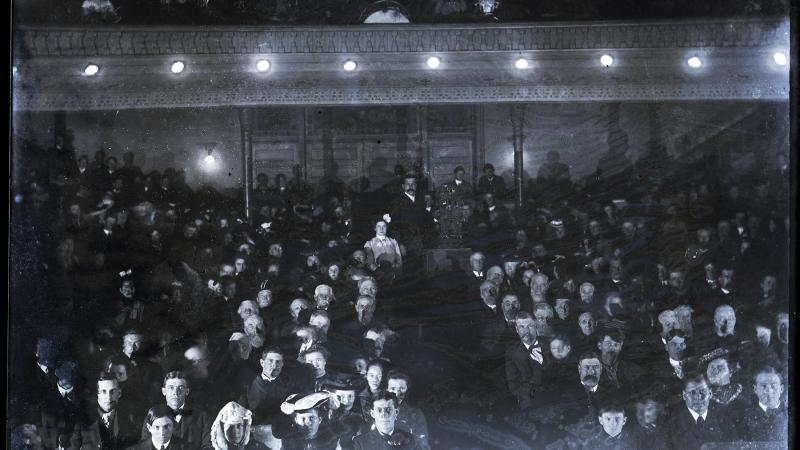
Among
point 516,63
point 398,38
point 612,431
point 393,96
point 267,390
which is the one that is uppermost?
point 398,38

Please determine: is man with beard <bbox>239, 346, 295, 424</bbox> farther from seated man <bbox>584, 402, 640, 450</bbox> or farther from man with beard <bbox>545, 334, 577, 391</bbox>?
seated man <bbox>584, 402, 640, 450</bbox>

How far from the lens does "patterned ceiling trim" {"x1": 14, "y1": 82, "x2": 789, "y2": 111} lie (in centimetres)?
589

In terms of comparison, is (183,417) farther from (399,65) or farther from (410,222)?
(399,65)

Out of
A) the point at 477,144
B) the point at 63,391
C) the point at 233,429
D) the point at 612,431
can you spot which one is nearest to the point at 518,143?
the point at 477,144

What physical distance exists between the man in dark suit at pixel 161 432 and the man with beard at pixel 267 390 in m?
0.38

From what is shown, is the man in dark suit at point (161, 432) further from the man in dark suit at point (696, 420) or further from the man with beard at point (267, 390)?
the man in dark suit at point (696, 420)

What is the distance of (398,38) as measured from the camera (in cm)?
596

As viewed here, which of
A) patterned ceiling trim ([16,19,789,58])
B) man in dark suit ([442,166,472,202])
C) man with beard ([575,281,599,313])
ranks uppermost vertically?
patterned ceiling trim ([16,19,789,58])

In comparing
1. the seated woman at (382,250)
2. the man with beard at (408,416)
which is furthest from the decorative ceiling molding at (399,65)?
the man with beard at (408,416)

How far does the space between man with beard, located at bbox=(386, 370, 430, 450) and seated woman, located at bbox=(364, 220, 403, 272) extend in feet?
2.21

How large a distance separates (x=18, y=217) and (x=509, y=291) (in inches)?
122

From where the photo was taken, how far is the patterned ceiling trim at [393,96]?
A: 5.89 metres

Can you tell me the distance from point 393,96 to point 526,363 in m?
1.88

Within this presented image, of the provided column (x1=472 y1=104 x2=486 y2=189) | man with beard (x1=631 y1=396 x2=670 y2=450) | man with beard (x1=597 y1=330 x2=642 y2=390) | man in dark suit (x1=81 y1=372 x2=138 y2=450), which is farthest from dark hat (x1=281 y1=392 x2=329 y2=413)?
man with beard (x1=631 y1=396 x2=670 y2=450)
